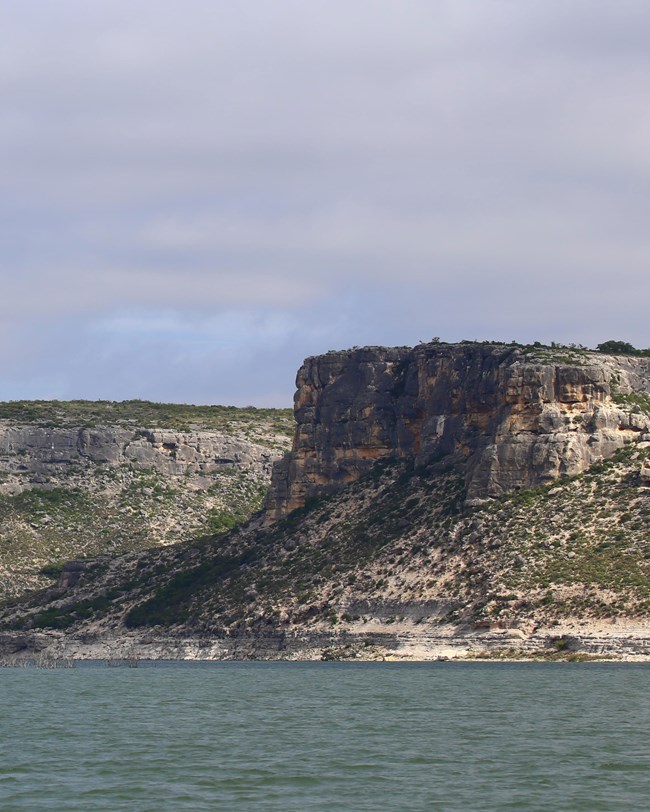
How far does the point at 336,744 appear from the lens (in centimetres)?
6669

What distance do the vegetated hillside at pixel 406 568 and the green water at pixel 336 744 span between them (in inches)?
444

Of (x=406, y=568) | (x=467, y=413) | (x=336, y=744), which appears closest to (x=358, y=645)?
(x=406, y=568)

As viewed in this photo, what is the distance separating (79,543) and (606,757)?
127399 millimetres

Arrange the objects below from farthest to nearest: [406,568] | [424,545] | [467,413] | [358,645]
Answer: [467,413], [424,545], [406,568], [358,645]

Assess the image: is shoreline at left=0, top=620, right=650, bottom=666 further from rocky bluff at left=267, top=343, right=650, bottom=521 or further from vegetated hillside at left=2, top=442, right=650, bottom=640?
rocky bluff at left=267, top=343, right=650, bottom=521

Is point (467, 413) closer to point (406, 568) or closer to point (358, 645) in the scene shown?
point (406, 568)

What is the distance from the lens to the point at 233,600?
5605 inches

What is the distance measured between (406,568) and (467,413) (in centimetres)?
Result: 1771

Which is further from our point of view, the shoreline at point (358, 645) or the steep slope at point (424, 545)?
the steep slope at point (424, 545)

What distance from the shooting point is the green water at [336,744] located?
2084 inches

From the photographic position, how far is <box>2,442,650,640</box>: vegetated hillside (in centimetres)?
12019

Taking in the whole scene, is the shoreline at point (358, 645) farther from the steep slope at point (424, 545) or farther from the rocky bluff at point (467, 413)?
the rocky bluff at point (467, 413)

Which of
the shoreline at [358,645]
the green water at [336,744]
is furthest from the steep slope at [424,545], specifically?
the green water at [336,744]

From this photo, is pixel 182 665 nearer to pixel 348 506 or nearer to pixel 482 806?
pixel 348 506
